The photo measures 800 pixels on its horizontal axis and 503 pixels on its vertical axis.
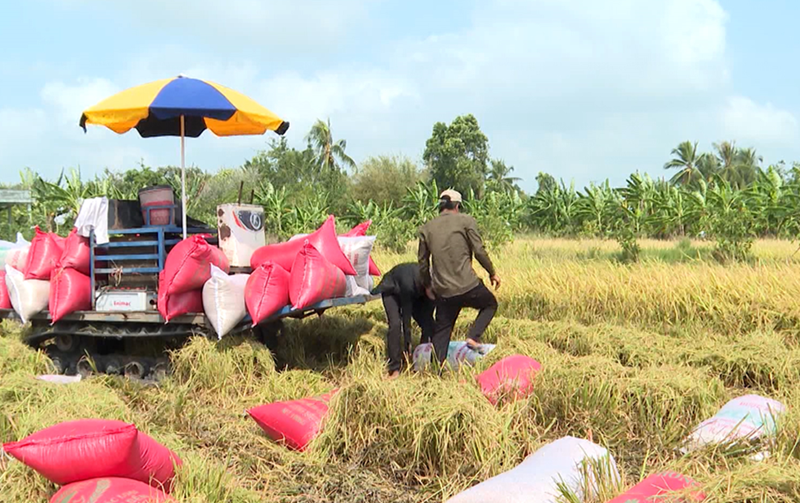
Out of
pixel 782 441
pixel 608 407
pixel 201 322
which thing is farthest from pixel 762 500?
pixel 201 322

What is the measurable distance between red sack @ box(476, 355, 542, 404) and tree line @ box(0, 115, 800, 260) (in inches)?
116

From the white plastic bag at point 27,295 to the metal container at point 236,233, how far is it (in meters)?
1.70

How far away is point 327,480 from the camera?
354 cm

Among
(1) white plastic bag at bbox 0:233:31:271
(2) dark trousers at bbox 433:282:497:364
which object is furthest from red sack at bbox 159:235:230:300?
(1) white plastic bag at bbox 0:233:31:271

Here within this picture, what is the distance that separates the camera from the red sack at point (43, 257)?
6598 mm

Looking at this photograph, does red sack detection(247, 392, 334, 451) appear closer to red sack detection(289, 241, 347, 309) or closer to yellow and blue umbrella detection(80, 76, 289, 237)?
red sack detection(289, 241, 347, 309)

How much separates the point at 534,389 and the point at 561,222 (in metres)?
22.6

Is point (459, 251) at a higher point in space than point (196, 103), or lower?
lower

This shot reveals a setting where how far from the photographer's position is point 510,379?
4449 millimetres

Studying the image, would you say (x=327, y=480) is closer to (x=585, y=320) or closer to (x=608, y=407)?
(x=608, y=407)

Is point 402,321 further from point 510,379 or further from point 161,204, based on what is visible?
point 161,204

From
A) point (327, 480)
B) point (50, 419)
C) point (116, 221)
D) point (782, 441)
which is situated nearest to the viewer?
point (782, 441)

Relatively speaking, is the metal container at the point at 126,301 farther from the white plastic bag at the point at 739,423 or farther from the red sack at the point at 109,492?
the white plastic bag at the point at 739,423

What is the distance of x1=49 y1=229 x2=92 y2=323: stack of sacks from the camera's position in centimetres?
622
